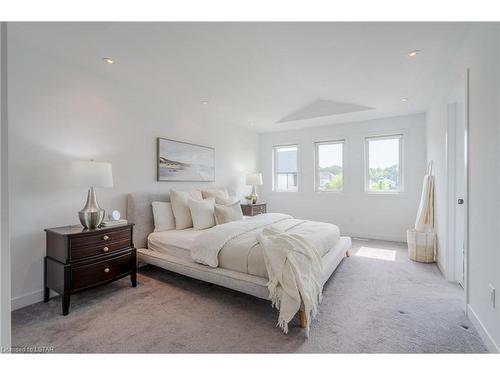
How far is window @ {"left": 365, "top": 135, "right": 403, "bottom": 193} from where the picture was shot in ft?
15.4

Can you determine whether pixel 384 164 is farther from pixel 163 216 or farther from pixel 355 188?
pixel 163 216

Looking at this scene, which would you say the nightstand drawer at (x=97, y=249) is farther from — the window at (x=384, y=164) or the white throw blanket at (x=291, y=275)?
the window at (x=384, y=164)

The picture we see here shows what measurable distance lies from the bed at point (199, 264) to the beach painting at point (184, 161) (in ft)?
1.37

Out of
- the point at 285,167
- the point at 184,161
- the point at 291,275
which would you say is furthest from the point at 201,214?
the point at 285,167

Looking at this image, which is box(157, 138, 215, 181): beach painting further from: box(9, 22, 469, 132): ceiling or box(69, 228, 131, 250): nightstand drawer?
box(69, 228, 131, 250): nightstand drawer

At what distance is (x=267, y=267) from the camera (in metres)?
1.98

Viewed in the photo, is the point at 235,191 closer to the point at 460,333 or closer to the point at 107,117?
the point at 107,117

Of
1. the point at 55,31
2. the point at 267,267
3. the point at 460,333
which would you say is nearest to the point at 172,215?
the point at 267,267

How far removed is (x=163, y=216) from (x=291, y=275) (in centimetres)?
208

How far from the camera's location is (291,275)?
6.12 feet

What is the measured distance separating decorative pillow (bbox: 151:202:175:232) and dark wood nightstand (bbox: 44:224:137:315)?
60 centimetres

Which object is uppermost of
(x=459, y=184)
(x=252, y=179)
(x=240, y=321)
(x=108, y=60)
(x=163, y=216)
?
(x=108, y=60)
